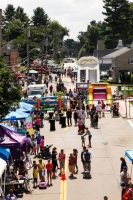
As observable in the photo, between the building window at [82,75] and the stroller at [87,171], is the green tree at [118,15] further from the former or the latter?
the stroller at [87,171]

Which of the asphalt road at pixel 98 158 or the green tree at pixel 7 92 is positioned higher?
the green tree at pixel 7 92

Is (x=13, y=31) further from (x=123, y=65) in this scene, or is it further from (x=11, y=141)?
(x=11, y=141)

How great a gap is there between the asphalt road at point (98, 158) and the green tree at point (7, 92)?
4.38 m

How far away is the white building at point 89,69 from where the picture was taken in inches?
2901

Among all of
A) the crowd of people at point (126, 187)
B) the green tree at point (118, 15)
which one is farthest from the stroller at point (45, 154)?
the green tree at point (118, 15)

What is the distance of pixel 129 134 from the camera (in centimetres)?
3909

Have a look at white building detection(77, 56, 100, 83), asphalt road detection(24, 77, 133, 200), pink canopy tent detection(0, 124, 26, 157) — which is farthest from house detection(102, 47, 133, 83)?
pink canopy tent detection(0, 124, 26, 157)

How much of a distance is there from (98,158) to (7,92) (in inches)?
289

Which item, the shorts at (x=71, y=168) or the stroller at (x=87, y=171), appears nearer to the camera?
the stroller at (x=87, y=171)

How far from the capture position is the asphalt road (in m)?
23.4

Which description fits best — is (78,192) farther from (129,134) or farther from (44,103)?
(44,103)

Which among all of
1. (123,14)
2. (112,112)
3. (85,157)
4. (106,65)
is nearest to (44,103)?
(112,112)

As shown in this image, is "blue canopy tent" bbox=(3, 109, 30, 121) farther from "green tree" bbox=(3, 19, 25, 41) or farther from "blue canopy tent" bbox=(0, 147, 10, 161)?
"green tree" bbox=(3, 19, 25, 41)

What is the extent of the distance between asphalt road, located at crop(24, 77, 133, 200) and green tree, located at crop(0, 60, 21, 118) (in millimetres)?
4380
